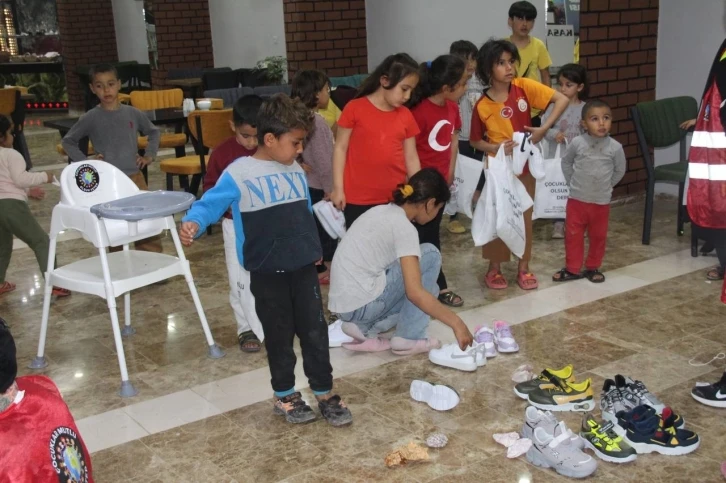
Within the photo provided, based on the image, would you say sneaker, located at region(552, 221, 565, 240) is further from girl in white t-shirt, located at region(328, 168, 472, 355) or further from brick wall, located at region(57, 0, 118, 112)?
brick wall, located at region(57, 0, 118, 112)

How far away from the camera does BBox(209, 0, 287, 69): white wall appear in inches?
460

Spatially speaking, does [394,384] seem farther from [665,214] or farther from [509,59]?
[665,214]

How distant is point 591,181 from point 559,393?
1.85 m

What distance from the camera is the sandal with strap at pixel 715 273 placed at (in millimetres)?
5000

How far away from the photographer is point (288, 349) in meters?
3.42

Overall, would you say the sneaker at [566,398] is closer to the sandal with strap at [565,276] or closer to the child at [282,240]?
the child at [282,240]

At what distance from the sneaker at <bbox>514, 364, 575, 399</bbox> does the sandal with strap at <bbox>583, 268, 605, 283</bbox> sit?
1.58m

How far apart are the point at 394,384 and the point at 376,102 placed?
4.63 feet

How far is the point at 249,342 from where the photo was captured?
4.27 metres

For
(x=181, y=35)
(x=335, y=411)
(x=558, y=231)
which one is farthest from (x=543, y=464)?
(x=181, y=35)

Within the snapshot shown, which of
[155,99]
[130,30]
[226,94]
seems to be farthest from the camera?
[130,30]

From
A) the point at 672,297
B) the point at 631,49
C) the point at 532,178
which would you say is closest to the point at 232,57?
the point at 631,49

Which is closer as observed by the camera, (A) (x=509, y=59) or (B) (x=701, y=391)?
(B) (x=701, y=391)

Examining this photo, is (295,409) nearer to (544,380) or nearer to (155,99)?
(544,380)
